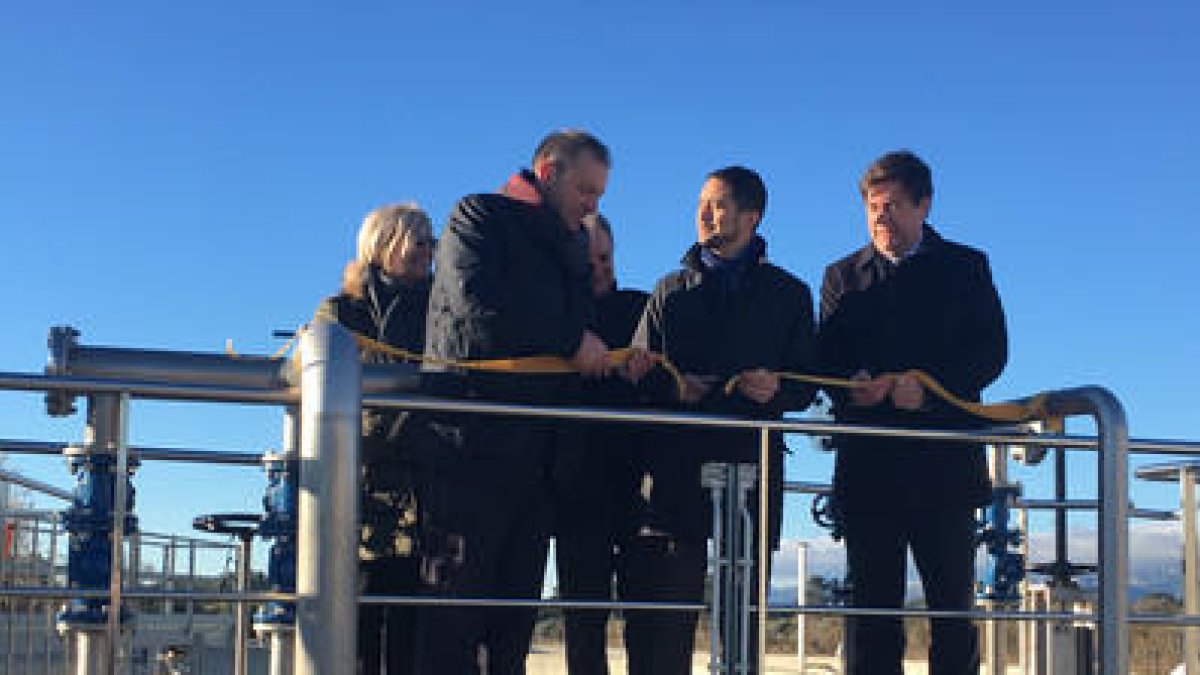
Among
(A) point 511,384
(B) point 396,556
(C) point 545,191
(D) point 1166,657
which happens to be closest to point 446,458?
(A) point 511,384

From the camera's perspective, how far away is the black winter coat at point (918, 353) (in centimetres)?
464

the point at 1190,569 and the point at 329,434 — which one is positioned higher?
the point at 329,434

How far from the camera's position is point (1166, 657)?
1209 centimetres

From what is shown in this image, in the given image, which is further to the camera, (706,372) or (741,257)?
(741,257)

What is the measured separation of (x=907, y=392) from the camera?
14.7 ft

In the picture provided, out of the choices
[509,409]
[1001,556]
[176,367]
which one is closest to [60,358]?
[176,367]

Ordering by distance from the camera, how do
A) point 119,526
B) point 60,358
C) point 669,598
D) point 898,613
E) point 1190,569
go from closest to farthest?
point 119,526
point 60,358
point 898,613
point 669,598
point 1190,569

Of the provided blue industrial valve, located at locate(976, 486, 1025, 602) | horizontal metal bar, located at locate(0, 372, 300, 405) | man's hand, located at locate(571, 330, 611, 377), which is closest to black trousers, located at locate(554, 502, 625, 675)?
man's hand, located at locate(571, 330, 611, 377)

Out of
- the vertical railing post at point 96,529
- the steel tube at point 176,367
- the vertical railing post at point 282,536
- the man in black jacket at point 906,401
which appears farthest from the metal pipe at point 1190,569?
the vertical railing post at point 96,529

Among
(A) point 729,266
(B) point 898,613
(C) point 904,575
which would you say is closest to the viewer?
(B) point 898,613

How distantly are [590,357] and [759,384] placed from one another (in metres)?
0.56

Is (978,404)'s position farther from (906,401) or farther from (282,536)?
(282,536)

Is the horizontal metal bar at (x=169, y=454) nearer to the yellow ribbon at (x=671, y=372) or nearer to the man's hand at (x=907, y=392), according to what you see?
the yellow ribbon at (x=671, y=372)

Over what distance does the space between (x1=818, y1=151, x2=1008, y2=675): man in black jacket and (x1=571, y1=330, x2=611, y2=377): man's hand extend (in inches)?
37.2
